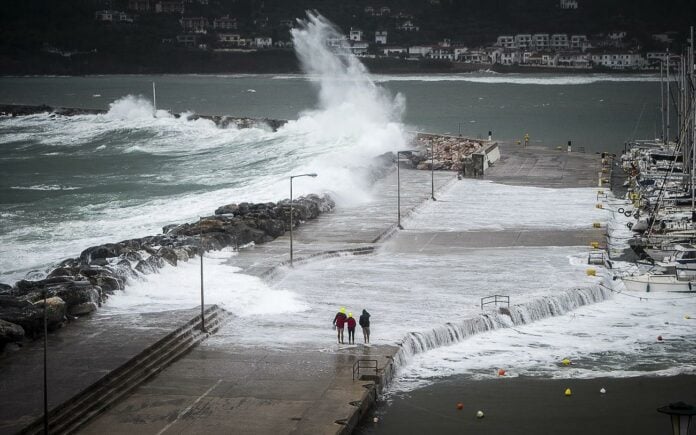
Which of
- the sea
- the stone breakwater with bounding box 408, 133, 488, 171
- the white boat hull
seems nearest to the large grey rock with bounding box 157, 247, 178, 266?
the sea

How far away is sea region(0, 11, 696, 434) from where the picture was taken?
29.2m

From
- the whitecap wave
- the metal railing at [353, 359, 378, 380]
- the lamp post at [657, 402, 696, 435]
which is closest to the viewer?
the lamp post at [657, 402, 696, 435]

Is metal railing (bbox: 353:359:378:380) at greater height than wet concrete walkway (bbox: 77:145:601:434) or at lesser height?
greater

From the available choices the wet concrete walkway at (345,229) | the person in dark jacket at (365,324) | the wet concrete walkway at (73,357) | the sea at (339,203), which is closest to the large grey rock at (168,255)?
the sea at (339,203)

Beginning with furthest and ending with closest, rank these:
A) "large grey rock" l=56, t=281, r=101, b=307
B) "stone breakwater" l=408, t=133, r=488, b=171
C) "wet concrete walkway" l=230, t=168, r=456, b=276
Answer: "stone breakwater" l=408, t=133, r=488, b=171 < "wet concrete walkway" l=230, t=168, r=456, b=276 < "large grey rock" l=56, t=281, r=101, b=307

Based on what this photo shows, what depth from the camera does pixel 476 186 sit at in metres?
57.6

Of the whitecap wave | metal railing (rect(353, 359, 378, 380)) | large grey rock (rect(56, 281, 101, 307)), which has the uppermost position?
large grey rock (rect(56, 281, 101, 307))

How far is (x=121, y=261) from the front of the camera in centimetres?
3469

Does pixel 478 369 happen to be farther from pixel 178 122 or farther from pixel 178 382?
pixel 178 122

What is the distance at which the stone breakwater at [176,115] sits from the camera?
10144 cm

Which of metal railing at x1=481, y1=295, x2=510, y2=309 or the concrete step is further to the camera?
metal railing at x1=481, y1=295, x2=510, y2=309

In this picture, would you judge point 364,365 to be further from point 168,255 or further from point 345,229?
point 345,229

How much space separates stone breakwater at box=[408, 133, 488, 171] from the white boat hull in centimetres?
2688

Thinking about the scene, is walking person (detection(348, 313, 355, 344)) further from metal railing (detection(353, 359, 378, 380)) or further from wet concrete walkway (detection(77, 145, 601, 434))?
metal railing (detection(353, 359, 378, 380))
